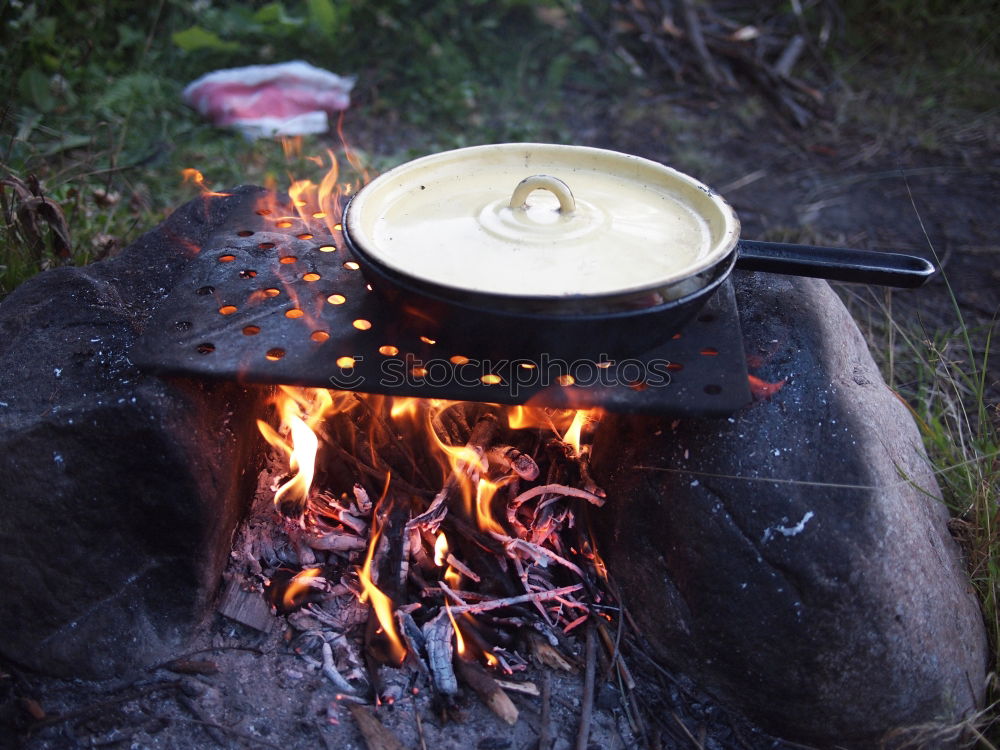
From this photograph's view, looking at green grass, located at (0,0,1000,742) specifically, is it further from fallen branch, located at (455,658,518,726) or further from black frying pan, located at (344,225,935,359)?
fallen branch, located at (455,658,518,726)

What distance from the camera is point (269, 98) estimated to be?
481 centimetres

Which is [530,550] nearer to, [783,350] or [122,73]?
[783,350]

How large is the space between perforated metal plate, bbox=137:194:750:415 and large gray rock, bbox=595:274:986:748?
0.22 m

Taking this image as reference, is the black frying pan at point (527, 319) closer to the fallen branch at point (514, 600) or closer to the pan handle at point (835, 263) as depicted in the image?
the pan handle at point (835, 263)

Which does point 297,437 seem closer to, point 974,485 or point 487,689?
point 487,689

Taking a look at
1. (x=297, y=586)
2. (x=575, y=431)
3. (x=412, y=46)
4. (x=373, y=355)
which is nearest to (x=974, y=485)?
(x=575, y=431)

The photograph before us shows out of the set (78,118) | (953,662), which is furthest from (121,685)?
(78,118)

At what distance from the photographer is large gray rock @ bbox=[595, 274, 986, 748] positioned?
5.47 feet

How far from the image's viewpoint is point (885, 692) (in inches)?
66.2

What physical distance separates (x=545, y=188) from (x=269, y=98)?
12.2ft

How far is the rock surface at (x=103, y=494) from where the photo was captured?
168cm

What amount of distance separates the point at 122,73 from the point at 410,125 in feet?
6.05

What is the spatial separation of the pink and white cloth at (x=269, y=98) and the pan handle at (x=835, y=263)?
137 inches

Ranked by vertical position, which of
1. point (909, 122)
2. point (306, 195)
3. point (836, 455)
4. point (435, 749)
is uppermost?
point (306, 195)
